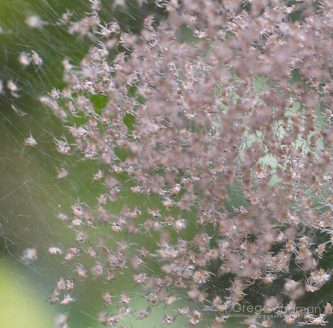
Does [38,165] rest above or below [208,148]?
below

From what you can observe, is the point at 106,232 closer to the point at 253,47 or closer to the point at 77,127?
the point at 77,127

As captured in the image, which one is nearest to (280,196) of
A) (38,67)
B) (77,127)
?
(77,127)

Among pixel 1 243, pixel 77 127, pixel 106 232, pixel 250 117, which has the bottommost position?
pixel 1 243

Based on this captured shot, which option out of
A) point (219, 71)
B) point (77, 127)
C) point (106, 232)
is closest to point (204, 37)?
point (219, 71)

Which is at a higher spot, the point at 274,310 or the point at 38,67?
the point at 38,67

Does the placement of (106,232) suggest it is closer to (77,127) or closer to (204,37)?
(77,127)

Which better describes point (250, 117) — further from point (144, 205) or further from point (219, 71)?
point (144, 205)

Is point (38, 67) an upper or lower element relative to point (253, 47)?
lower
